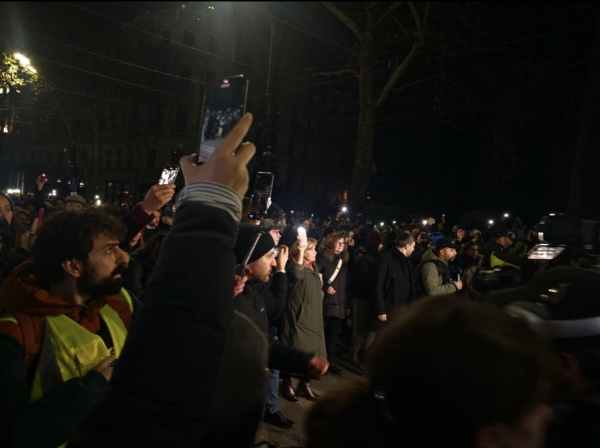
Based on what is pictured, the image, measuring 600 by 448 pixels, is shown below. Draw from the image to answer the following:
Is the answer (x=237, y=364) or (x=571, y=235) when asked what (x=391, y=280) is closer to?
(x=571, y=235)

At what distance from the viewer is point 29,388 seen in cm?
169

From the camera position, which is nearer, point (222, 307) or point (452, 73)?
point (222, 307)

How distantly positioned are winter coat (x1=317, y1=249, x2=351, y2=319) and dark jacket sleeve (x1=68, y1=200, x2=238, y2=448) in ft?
20.0

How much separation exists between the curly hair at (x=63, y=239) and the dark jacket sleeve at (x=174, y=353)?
1.37 meters

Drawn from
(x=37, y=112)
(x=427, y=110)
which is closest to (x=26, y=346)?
(x=427, y=110)

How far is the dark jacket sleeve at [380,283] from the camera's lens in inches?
266

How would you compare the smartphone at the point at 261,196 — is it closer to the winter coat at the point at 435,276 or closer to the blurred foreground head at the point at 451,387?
the blurred foreground head at the point at 451,387

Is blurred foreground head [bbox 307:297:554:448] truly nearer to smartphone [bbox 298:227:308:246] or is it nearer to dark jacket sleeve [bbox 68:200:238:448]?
dark jacket sleeve [bbox 68:200:238:448]

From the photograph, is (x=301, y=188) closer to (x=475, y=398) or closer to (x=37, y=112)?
(x=37, y=112)

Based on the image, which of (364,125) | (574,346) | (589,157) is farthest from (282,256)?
(364,125)

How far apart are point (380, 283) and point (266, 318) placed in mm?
3121

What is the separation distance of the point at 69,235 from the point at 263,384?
57.2 inches

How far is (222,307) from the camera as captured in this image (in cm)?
86

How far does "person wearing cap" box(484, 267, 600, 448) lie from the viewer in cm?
150
